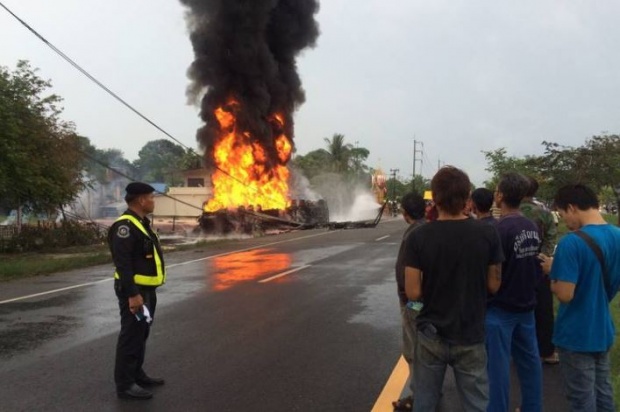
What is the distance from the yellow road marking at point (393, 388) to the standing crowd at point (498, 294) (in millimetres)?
973

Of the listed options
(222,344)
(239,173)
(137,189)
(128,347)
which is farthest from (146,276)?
(239,173)

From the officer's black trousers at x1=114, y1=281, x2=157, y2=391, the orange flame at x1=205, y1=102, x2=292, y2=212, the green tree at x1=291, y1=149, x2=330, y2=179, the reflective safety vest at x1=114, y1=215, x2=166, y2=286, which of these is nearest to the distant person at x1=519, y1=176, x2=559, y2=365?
the reflective safety vest at x1=114, y1=215, x2=166, y2=286

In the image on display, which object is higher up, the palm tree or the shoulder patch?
the palm tree

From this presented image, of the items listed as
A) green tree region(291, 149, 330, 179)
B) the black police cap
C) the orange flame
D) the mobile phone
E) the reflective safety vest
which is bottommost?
the mobile phone

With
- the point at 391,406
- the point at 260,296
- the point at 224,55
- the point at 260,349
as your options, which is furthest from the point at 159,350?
the point at 224,55

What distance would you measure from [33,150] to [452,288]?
17.4m

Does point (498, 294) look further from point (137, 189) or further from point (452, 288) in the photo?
point (137, 189)

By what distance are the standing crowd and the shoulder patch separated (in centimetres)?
225

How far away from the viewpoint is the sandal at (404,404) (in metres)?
4.23

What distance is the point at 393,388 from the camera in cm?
465

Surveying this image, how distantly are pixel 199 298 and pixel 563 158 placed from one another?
628 inches

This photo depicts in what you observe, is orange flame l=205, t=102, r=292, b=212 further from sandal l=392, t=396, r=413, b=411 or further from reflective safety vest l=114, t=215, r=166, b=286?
sandal l=392, t=396, r=413, b=411

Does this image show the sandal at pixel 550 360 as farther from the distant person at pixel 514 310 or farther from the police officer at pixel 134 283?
the police officer at pixel 134 283

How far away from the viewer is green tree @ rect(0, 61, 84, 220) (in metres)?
15.4
